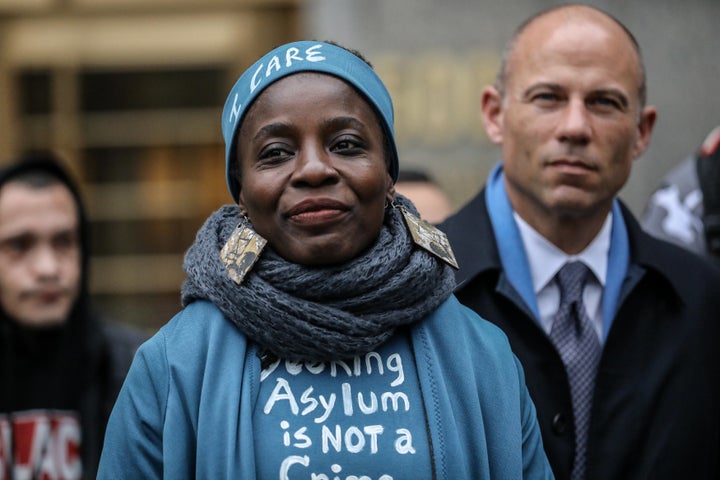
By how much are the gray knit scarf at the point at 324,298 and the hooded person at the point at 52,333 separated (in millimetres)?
1808

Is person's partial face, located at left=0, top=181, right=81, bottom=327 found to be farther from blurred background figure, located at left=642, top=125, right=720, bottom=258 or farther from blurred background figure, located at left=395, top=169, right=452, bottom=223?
blurred background figure, located at left=642, top=125, right=720, bottom=258

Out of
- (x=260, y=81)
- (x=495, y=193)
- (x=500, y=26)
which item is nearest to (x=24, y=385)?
(x=495, y=193)

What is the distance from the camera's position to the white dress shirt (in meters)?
3.06

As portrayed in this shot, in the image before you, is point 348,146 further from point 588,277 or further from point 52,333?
point 52,333

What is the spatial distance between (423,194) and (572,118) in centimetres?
184

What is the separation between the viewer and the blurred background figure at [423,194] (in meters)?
4.72

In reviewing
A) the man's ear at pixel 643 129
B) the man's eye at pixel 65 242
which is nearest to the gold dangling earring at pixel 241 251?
the man's ear at pixel 643 129

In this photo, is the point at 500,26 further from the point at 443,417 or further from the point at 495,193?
the point at 443,417

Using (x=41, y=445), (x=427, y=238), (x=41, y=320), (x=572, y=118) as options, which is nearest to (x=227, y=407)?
(x=427, y=238)

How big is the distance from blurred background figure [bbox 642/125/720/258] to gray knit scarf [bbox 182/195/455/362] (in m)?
1.68

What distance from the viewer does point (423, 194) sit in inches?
192

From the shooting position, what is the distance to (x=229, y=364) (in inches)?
89.4

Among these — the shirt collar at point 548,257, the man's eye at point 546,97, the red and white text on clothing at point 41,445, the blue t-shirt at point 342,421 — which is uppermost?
the man's eye at point 546,97

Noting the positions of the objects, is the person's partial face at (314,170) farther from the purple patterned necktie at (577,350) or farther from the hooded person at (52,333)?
the hooded person at (52,333)
